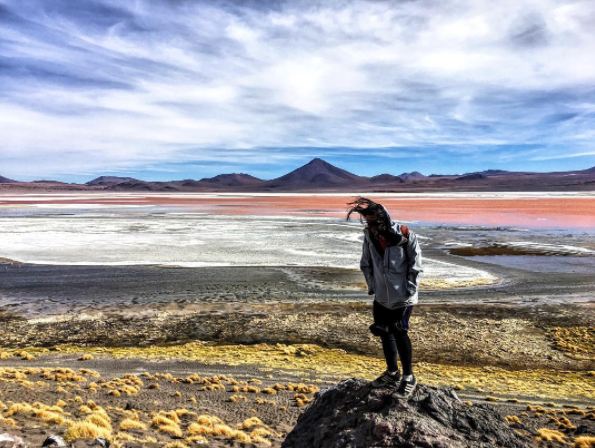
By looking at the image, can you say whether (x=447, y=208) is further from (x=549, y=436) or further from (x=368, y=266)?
(x=368, y=266)

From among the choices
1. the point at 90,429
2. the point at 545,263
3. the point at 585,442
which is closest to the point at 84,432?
the point at 90,429

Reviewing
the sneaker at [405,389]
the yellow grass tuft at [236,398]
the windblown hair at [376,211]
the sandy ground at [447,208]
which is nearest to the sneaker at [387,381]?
the sneaker at [405,389]

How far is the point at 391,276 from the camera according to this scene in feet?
13.9

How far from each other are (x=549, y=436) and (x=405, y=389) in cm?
277

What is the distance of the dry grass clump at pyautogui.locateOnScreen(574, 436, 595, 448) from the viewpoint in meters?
5.46

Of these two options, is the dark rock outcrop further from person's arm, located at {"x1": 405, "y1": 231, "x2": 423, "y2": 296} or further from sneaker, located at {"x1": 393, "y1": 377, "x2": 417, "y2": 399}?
person's arm, located at {"x1": 405, "y1": 231, "x2": 423, "y2": 296}

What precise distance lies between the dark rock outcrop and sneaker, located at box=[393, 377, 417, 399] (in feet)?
0.21

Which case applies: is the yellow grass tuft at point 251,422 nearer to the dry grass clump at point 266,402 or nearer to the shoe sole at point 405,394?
the dry grass clump at point 266,402

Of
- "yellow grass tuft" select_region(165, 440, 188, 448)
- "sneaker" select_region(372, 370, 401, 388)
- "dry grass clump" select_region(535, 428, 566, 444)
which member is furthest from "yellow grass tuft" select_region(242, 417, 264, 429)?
"dry grass clump" select_region(535, 428, 566, 444)

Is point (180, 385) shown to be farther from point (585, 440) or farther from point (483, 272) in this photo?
point (483, 272)

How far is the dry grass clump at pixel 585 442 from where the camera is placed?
546 cm

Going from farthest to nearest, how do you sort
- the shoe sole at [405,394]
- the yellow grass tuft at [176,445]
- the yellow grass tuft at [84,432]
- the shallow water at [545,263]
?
the shallow water at [545,263], the yellow grass tuft at [176,445], the yellow grass tuft at [84,432], the shoe sole at [405,394]

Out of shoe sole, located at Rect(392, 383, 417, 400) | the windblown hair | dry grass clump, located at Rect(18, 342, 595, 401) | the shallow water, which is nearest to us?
the windblown hair

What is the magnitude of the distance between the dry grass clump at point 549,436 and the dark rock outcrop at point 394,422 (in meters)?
1.47
